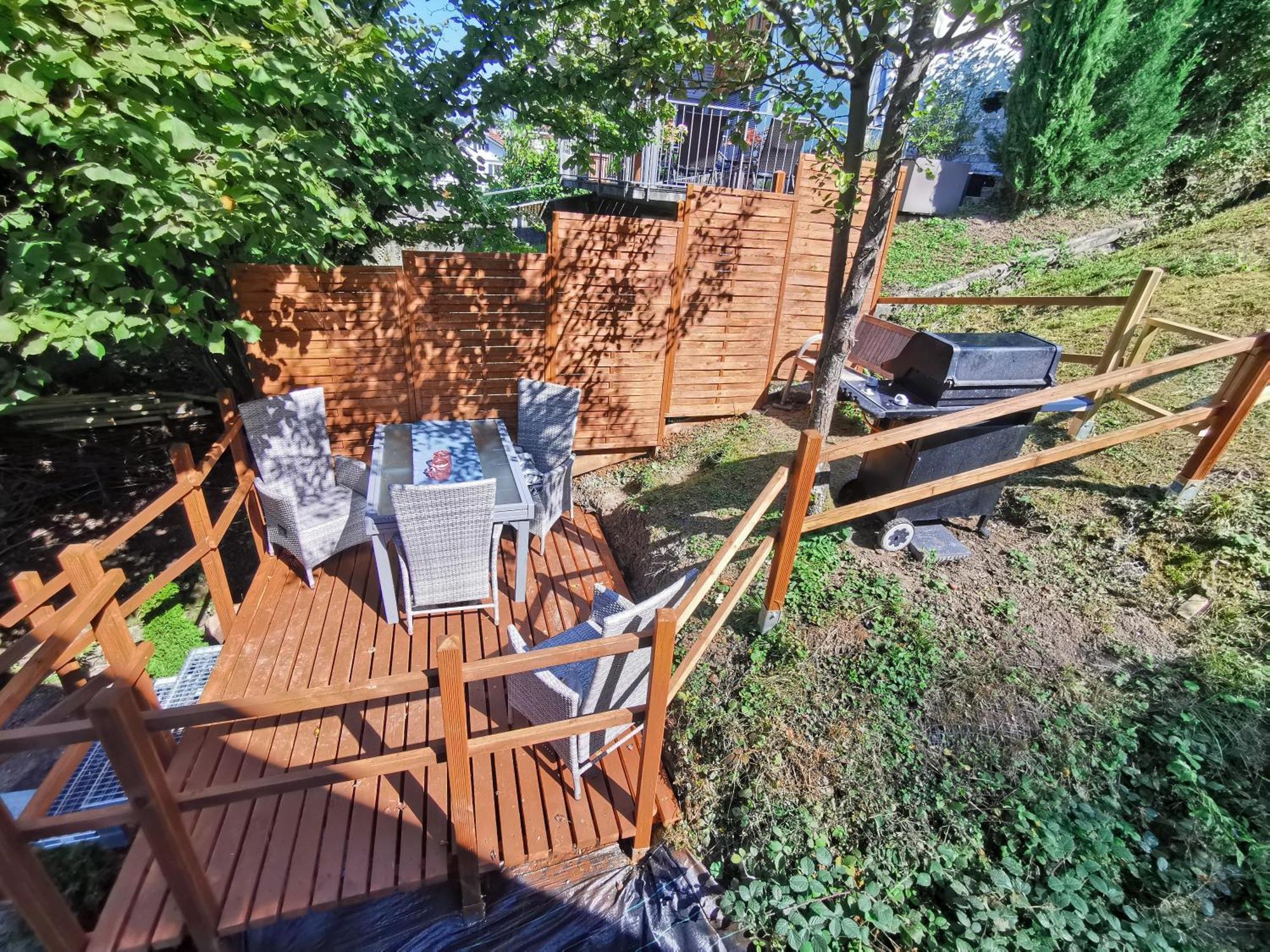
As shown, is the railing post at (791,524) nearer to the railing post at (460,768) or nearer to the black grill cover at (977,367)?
the black grill cover at (977,367)

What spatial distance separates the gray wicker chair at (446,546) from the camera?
10.3 feet

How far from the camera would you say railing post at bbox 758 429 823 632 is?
107 inches

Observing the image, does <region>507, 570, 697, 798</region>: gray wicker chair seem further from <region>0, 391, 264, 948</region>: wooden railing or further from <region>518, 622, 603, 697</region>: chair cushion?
<region>0, 391, 264, 948</region>: wooden railing

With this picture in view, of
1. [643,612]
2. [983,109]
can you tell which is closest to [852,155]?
[643,612]

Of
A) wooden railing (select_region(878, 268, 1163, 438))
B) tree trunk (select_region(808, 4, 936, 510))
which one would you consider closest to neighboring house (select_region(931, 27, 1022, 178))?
wooden railing (select_region(878, 268, 1163, 438))

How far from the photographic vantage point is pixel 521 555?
154 inches

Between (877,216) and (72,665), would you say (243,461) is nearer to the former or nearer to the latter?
(72,665)

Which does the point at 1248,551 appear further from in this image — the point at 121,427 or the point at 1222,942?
the point at 121,427

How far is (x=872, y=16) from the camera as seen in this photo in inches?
116

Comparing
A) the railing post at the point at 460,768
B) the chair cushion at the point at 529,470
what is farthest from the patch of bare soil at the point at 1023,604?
the railing post at the point at 460,768

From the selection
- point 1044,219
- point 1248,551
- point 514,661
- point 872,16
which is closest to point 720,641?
point 514,661

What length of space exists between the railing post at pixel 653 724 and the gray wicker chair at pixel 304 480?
2577mm

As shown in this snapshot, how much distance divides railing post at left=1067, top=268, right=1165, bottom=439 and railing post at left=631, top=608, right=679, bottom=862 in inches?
156

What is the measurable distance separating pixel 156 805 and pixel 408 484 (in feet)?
7.10
